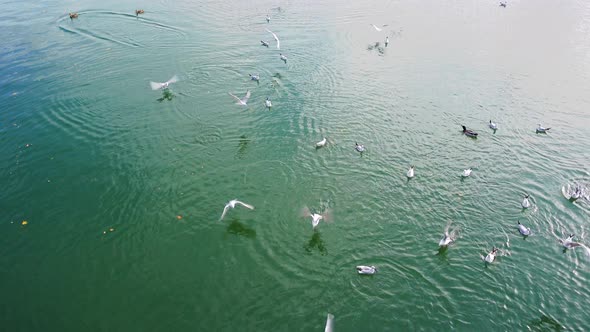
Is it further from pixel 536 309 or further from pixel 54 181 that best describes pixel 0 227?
pixel 536 309

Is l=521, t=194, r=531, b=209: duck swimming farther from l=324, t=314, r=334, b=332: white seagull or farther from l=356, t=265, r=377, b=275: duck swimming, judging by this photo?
l=324, t=314, r=334, b=332: white seagull

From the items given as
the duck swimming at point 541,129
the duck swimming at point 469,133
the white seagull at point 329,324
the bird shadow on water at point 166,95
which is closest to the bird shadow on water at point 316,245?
the white seagull at point 329,324

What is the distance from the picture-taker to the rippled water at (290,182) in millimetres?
12656

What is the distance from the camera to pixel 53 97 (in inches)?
979

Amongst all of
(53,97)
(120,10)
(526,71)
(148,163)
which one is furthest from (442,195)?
(120,10)

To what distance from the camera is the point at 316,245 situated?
14500 mm

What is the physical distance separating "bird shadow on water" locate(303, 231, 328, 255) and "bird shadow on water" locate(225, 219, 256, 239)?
2.42 metres

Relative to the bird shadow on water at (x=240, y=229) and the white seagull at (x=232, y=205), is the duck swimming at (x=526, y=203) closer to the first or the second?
the bird shadow on water at (x=240, y=229)

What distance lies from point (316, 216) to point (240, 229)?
3.45 meters

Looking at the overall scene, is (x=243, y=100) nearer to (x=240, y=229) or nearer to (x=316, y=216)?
(x=240, y=229)

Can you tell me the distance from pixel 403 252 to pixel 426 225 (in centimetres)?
206

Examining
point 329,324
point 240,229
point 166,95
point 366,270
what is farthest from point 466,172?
point 166,95

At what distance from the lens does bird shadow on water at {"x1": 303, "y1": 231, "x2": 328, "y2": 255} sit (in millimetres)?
14297

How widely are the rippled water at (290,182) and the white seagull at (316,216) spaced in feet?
1.20
